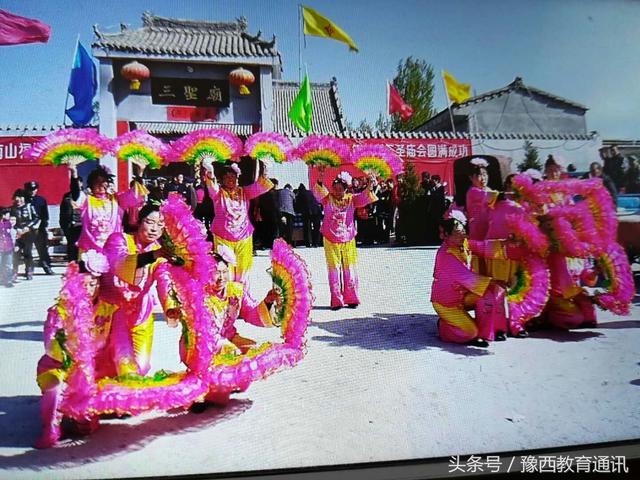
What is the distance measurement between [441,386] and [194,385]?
1.14 m

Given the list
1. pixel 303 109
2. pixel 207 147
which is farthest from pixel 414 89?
pixel 207 147

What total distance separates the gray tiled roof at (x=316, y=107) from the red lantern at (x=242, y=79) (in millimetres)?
136

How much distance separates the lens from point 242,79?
240 centimetres

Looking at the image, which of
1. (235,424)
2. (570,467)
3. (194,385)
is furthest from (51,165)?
(570,467)

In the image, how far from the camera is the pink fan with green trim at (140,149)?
2078mm

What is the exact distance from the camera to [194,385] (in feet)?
5.67

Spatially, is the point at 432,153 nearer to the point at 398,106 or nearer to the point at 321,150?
the point at 398,106

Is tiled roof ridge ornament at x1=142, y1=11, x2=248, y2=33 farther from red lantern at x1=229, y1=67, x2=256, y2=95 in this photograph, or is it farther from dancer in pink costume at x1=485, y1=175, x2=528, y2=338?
dancer in pink costume at x1=485, y1=175, x2=528, y2=338

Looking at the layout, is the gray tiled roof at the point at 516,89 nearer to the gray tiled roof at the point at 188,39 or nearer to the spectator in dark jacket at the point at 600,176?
the spectator in dark jacket at the point at 600,176

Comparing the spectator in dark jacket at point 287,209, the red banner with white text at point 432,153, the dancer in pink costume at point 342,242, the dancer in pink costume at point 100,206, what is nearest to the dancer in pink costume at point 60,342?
the dancer in pink costume at point 100,206

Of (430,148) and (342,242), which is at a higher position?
(430,148)

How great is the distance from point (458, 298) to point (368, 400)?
2.77ft

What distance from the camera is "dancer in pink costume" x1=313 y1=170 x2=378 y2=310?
2729mm

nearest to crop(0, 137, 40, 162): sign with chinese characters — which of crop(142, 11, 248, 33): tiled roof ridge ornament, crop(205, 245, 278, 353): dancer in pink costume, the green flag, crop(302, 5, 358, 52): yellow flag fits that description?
crop(142, 11, 248, 33): tiled roof ridge ornament
